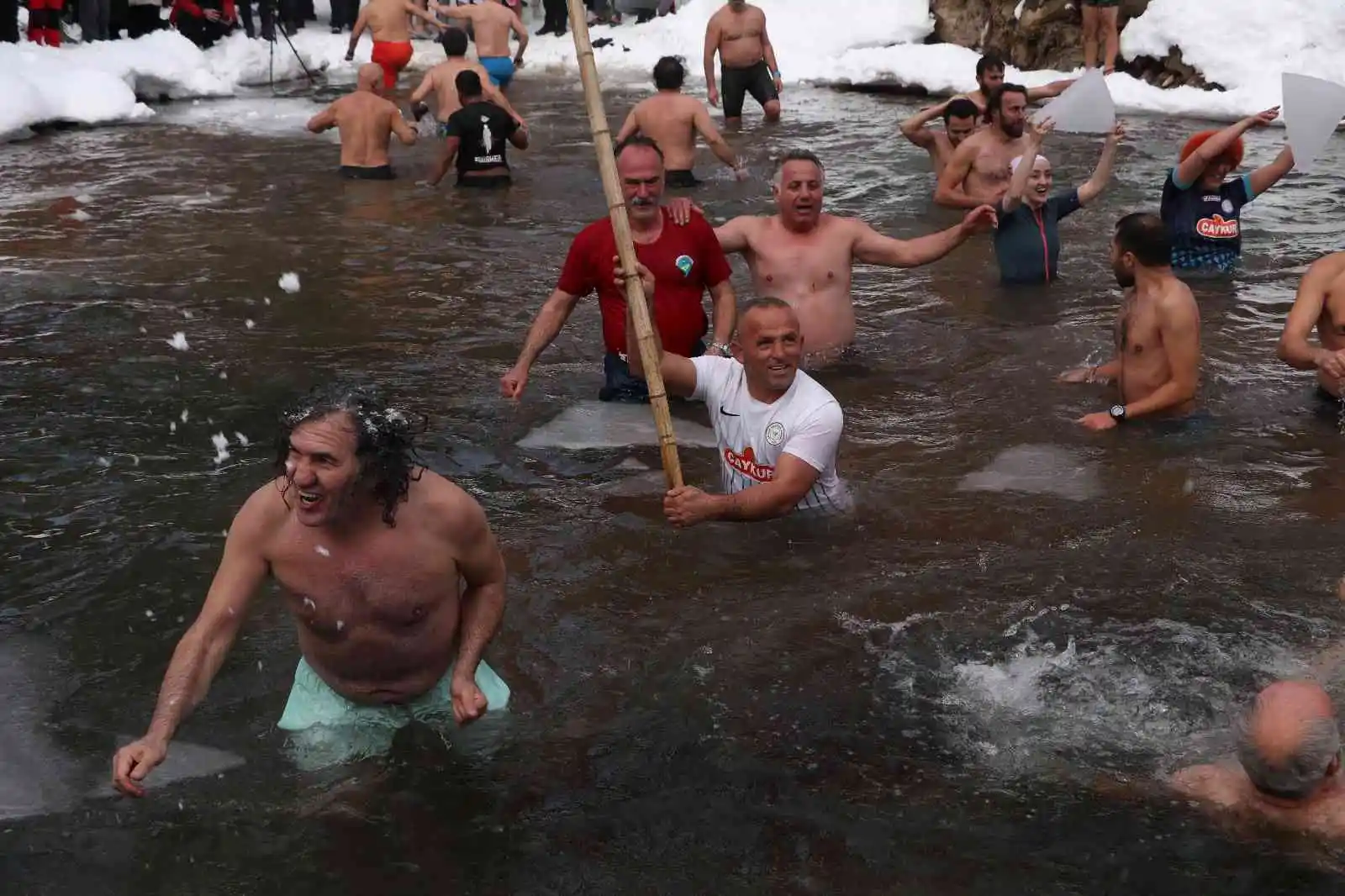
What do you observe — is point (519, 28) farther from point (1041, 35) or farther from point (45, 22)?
point (1041, 35)

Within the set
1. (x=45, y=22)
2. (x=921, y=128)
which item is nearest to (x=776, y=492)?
(x=921, y=128)

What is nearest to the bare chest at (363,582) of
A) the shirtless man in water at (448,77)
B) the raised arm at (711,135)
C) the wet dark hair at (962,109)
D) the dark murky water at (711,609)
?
the dark murky water at (711,609)

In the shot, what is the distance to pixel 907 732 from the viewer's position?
450cm

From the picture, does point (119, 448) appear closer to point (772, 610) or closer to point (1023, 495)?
point (772, 610)

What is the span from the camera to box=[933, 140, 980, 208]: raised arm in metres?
9.75

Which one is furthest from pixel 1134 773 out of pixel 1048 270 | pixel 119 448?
pixel 1048 270

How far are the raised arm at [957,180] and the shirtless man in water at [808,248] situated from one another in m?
2.74

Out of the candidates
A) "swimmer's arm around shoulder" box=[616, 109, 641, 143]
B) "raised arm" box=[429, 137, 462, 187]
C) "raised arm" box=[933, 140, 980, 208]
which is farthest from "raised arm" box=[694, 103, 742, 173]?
"raised arm" box=[933, 140, 980, 208]

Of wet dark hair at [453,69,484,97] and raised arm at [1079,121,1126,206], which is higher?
wet dark hair at [453,69,484,97]

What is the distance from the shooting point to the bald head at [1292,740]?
3.63 metres

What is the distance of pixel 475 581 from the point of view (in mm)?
4078

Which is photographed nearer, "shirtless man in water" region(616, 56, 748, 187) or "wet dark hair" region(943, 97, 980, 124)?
"wet dark hair" region(943, 97, 980, 124)

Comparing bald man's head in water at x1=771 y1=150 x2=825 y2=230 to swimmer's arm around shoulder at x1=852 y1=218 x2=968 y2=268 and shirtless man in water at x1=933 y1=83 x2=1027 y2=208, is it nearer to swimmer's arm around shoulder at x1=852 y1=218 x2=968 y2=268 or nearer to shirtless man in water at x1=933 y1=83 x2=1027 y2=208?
swimmer's arm around shoulder at x1=852 y1=218 x2=968 y2=268

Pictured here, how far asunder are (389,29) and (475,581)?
13856 mm
